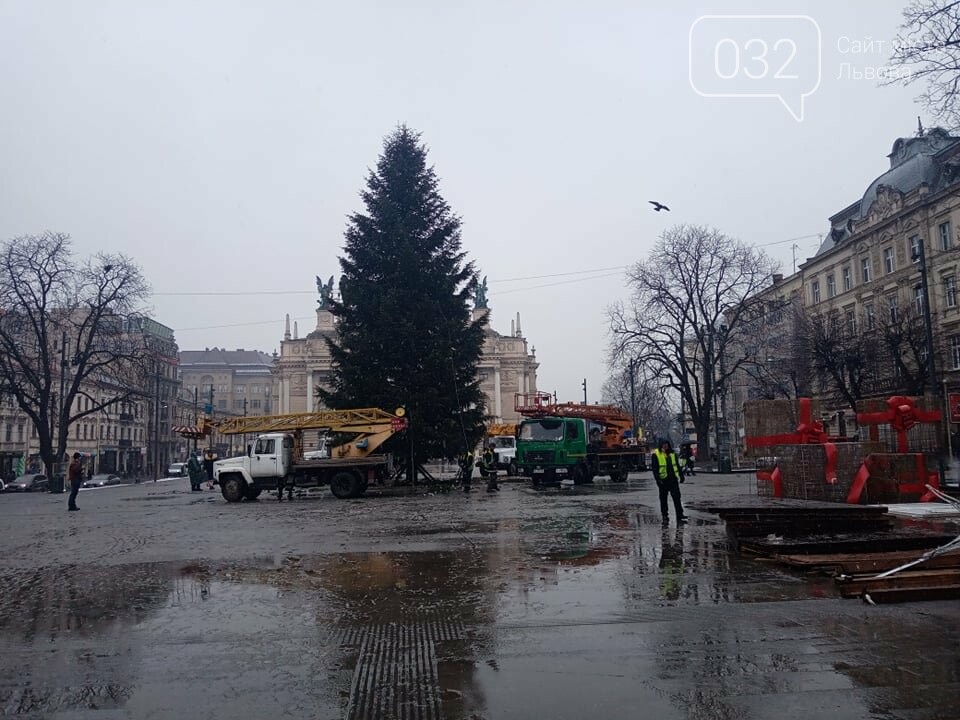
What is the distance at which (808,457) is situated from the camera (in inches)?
742

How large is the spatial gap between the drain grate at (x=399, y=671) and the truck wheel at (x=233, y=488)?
2115 centimetres

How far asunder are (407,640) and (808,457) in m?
15.4

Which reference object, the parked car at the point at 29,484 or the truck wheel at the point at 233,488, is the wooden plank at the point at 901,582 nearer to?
the truck wheel at the point at 233,488

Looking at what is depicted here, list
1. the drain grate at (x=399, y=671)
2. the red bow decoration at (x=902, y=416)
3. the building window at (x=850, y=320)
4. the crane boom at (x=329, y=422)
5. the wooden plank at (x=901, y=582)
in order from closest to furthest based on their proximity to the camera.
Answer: the drain grate at (x=399, y=671)
the wooden plank at (x=901, y=582)
the red bow decoration at (x=902, y=416)
the crane boom at (x=329, y=422)
the building window at (x=850, y=320)

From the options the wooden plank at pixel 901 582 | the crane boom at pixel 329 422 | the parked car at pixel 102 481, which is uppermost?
the crane boom at pixel 329 422

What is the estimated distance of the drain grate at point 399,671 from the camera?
15.7ft

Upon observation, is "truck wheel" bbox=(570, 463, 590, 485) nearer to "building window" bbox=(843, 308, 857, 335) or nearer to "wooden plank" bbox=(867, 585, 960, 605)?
"wooden plank" bbox=(867, 585, 960, 605)

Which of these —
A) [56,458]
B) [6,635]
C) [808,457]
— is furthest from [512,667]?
[56,458]

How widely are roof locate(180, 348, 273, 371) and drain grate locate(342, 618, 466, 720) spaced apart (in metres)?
151

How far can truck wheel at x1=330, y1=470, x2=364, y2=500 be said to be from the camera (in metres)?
26.7

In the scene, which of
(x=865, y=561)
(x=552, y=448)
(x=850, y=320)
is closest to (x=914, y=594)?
(x=865, y=561)

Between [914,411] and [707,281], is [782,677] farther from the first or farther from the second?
[707,281]

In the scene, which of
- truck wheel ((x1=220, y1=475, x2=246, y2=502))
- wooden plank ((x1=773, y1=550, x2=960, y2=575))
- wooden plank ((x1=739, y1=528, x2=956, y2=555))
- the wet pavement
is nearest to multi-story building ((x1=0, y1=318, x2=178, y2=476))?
truck wheel ((x1=220, y1=475, x2=246, y2=502))

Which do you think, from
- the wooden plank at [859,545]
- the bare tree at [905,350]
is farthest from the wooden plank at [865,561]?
the bare tree at [905,350]
